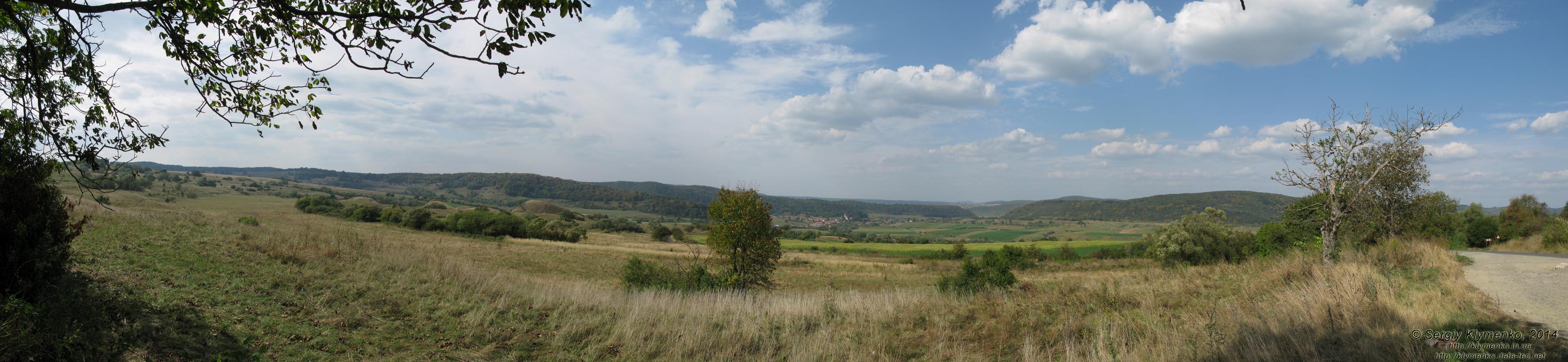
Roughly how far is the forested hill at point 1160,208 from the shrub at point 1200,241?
72.9ft

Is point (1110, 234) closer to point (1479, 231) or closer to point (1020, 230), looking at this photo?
point (1020, 230)

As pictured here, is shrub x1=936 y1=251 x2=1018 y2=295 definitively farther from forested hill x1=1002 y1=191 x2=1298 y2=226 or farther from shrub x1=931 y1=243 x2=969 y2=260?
forested hill x1=1002 y1=191 x2=1298 y2=226

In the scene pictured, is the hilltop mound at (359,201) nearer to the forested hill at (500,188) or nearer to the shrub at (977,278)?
the forested hill at (500,188)

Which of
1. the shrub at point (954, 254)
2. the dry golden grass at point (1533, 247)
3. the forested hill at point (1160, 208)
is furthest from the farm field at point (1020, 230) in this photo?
the dry golden grass at point (1533, 247)

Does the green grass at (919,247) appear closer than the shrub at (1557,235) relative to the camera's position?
No

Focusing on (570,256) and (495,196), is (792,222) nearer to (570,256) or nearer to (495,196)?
(495,196)

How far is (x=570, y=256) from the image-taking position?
41250 mm

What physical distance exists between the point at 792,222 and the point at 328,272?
158 m

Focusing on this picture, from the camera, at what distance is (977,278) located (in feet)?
60.7

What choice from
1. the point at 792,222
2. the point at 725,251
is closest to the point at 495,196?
the point at 792,222

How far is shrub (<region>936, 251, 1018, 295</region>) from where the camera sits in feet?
51.4

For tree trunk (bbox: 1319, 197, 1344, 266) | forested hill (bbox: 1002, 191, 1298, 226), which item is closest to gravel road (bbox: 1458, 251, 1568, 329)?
tree trunk (bbox: 1319, 197, 1344, 266)

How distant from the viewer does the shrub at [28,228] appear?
5.28 metres

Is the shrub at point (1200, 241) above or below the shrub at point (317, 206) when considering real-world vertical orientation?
above
